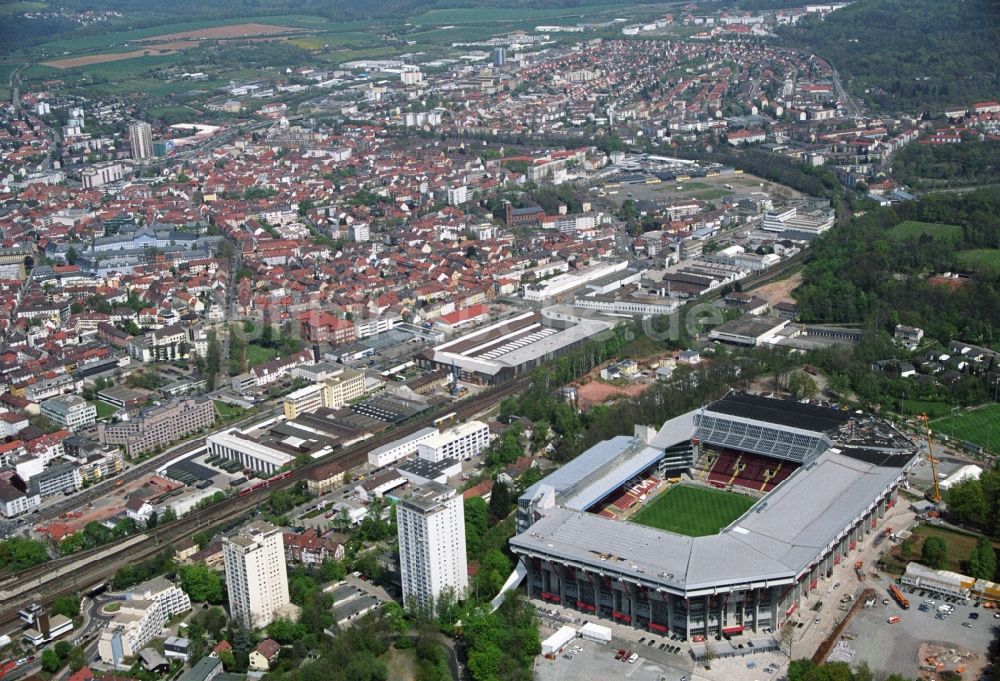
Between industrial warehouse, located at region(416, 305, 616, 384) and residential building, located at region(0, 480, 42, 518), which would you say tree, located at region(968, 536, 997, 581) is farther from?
residential building, located at region(0, 480, 42, 518)

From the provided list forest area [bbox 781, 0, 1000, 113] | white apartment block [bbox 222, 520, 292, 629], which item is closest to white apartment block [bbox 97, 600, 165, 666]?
white apartment block [bbox 222, 520, 292, 629]

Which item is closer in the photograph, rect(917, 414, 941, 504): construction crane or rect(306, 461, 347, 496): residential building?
rect(917, 414, 941, 504): construction crane

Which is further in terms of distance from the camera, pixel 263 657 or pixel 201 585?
pixel 201 585

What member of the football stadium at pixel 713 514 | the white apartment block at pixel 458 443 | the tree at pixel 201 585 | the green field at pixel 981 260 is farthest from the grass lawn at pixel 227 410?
the green field at pixel 981 260

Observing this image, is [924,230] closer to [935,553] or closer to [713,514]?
[713,514]

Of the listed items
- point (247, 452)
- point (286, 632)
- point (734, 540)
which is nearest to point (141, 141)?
point (247, 452)

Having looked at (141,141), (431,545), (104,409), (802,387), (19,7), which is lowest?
(104,409)

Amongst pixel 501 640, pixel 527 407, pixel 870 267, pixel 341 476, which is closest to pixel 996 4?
pixel 870 267
